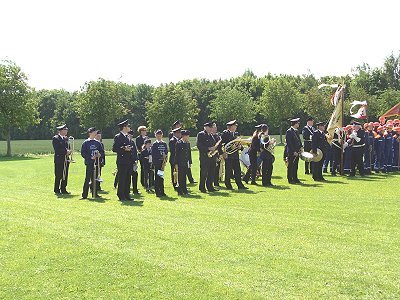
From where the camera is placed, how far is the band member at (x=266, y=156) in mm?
16281

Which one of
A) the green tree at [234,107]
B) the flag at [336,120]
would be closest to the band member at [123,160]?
the flag at [336,120]

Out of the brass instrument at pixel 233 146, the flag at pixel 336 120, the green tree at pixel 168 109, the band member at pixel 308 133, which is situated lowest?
the brass instrument at pixel 233 146

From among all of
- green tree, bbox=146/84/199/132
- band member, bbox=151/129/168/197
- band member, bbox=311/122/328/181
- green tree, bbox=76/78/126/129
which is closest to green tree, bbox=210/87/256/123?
green tree, bbox=146/84/199/132

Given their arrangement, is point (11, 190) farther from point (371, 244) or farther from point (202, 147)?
point (371, 244)

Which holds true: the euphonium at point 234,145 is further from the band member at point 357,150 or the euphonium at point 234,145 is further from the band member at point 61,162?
the band member at point 357,150

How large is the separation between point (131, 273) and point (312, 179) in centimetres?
1221

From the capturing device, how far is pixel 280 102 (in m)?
56.5

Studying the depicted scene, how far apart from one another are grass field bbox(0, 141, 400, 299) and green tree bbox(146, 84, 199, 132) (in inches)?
1450

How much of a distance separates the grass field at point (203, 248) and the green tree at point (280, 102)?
43659 mm

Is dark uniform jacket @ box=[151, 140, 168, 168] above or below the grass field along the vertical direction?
above

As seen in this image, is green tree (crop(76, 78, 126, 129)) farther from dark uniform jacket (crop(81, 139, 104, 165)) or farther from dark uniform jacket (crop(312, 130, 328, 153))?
dark uniform jacket (crop(81, 139, 104, 165))

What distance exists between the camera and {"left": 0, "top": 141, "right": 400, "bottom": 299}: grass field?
19.4 ft

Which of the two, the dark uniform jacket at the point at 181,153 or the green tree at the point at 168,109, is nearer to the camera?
the dark uniform jacket at the point at 181,153

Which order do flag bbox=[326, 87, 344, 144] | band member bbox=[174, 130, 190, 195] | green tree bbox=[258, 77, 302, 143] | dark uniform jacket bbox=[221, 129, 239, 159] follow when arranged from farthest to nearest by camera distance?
green tree bbox=[258, 77, 302, 143] < flag bbox=[326, 87, 344, 144] < dark uniform jacket bbox=[221, 129, 239, 159] < band member bbox=[174, 130, 190, 195]
